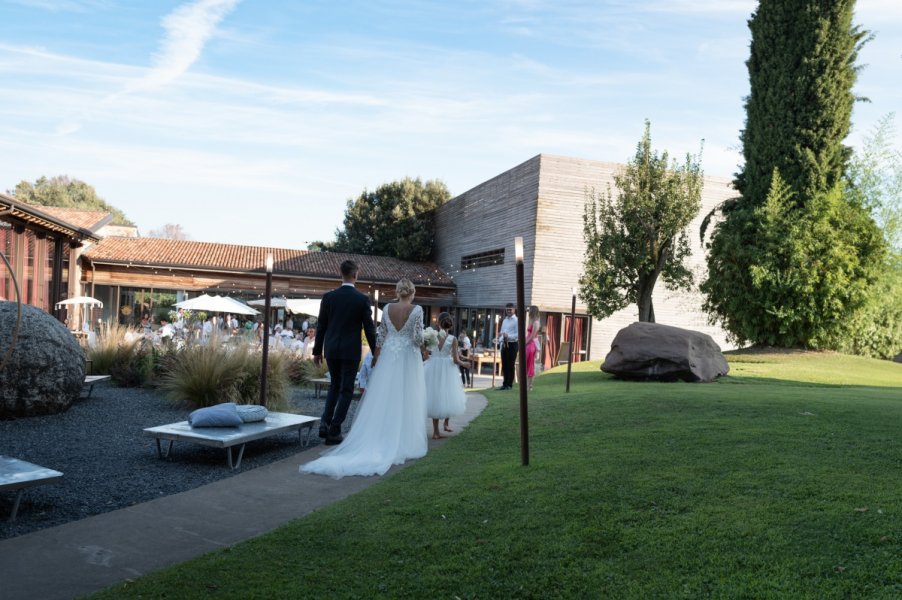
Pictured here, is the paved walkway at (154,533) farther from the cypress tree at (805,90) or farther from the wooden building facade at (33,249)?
the cypress tree at (805,90)

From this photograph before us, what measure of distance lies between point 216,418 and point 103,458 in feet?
3.61

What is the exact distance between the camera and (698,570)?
10.8ft

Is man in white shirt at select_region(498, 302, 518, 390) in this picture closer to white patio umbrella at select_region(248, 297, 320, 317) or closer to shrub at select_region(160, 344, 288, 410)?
shrub at select_region(160, 344, 288, 410)

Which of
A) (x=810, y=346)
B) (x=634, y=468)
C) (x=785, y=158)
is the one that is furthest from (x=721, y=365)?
(x=634, y=468)

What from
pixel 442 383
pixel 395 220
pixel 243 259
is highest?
pixel 395 220

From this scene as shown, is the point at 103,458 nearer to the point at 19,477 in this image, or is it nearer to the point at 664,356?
the point at 19,477

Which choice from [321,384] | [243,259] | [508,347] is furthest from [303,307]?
[508,347]

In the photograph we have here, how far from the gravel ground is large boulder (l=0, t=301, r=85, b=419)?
0.21 meters

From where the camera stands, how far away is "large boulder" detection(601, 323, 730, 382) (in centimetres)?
1245

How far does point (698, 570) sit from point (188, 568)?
254 cm

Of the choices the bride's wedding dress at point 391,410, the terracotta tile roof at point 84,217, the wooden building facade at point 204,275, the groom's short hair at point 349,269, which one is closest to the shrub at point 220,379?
the bride's wedding dress at point 391,410

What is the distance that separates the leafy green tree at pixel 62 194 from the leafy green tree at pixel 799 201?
52.2 m

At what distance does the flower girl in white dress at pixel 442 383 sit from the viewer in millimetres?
8119

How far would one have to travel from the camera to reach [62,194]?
2290 inches
